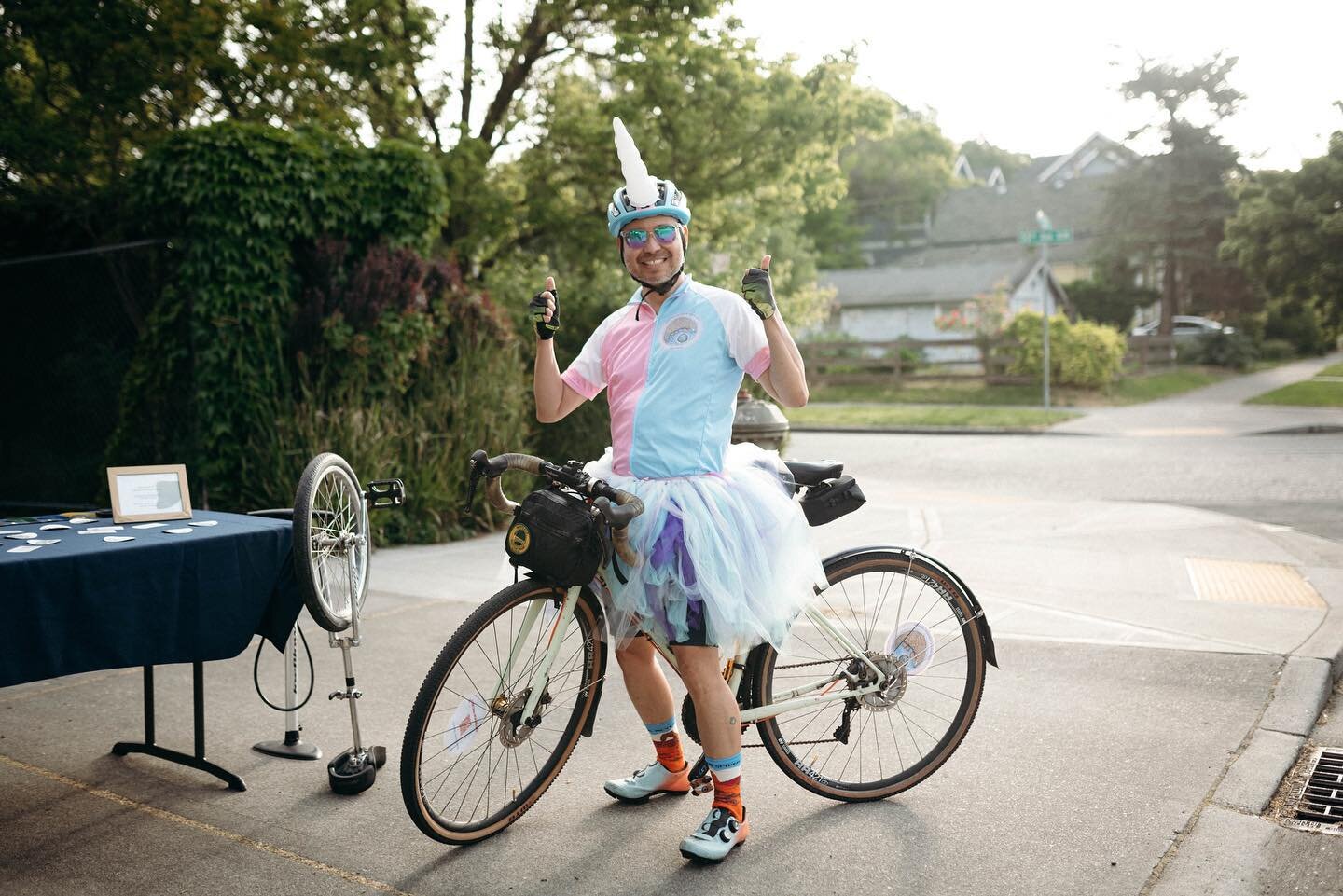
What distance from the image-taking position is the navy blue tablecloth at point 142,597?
3.35m

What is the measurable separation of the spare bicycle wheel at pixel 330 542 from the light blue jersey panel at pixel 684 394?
3.59 feet

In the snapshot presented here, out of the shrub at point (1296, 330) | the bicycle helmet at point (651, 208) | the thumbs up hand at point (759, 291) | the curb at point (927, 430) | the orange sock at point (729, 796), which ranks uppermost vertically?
the shrub at point (1296, 330)

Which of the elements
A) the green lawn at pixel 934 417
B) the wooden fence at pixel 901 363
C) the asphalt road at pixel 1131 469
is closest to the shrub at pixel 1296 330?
the wooden fence at pixel 901 363

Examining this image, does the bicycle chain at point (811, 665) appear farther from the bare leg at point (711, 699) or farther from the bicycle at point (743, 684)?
the bare leg at point (711, 699)

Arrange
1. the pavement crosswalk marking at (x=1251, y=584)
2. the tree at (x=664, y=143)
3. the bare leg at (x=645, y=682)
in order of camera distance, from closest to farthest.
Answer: the bare leg at (x=645, y=682) → the pavement crosswalk marking at (x=1251, y=584) → the tree at (x=664, y=143)

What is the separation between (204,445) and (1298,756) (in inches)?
290

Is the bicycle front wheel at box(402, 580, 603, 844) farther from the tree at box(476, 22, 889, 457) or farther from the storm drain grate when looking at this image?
the tree at box(476, 22, 889, 457)

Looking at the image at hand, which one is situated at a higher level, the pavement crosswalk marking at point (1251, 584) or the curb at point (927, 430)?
the curb at point (927, 430)

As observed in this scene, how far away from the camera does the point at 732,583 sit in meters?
3.35

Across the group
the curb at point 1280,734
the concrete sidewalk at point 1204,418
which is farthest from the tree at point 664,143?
the concrete sidewalk at point 1204,418

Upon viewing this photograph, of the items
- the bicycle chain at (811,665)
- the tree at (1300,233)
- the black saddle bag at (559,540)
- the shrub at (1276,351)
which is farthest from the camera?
the shrub at (1276,351)

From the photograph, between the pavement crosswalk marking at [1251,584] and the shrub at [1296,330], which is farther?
the shrub at [1296,330]

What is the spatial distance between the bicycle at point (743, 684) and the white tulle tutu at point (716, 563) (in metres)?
0.11

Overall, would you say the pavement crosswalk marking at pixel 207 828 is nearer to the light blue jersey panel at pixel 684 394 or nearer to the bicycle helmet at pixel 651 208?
the light blue jersey panel at pixel 684 394
